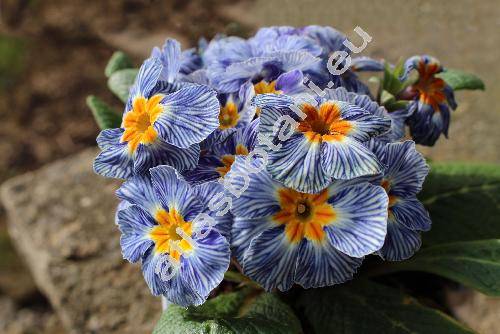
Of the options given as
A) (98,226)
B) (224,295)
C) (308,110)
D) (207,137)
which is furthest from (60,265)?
(308,110)

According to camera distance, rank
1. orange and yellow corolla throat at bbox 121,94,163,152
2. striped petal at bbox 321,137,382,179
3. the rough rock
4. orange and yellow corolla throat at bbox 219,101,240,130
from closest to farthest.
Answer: striped petal at bbox 321,137,382,179 < orange and yellow corolla throat at bbox 121,94,163,152 < orange and yellow corolla throat at bbox 219,101,240,130 < the rough rock

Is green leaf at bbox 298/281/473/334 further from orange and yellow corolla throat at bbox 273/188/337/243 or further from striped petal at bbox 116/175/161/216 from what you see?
striped petal at bbox 116/175/161/216

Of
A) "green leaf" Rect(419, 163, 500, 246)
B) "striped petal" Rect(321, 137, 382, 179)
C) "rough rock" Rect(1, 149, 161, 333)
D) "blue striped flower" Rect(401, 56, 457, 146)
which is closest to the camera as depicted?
"striped petal" Rect(321, 137, 382, 179)

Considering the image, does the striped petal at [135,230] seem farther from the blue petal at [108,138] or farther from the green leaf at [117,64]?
the green leaf at [117,64]

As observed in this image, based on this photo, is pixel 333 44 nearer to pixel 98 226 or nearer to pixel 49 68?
pixel 98 226

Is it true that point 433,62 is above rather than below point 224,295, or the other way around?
above

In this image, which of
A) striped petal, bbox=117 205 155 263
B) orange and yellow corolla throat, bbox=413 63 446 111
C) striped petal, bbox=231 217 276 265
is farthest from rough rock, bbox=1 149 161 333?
orange and yellow corolla throat, bbox=413 63 446 111

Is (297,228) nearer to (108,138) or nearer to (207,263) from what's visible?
(207,263)
